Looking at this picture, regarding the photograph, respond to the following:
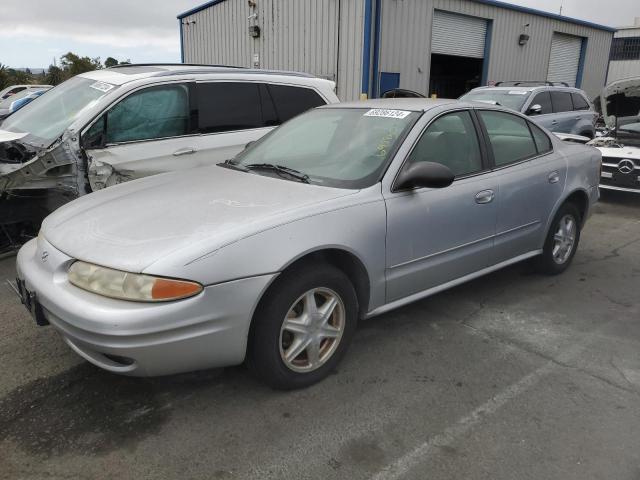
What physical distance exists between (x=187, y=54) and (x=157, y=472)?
1977cm

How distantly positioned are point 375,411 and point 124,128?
346 cm

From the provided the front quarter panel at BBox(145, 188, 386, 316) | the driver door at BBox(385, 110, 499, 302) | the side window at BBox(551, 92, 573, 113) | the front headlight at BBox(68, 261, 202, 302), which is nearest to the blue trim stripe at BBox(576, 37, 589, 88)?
the side window at BBox(551, 92, 573, 113)

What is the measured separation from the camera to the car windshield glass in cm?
969

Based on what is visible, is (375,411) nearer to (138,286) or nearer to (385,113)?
(138,286)

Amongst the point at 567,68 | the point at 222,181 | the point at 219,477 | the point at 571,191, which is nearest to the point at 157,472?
the point at 219,477

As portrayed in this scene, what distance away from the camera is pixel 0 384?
291 centimetres

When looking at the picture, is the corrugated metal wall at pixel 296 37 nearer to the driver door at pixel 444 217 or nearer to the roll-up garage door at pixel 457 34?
the roll-up garage door at pixel 457 34

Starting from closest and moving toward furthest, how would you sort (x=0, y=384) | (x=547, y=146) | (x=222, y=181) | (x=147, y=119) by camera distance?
(x=0, y=384) < (x=222, y=181) < (x=547, y=146) < (x=147, y=119)

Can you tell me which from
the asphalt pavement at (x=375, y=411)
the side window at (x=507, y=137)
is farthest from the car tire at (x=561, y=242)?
the asphalt pavement at (x=375, y=411)

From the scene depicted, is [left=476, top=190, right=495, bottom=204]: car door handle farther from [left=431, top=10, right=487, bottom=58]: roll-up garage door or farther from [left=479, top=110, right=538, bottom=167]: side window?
[left=431, top=10, right=487, bottom=58]: roll-up garage door

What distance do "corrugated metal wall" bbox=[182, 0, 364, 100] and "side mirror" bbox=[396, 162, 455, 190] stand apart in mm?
10442

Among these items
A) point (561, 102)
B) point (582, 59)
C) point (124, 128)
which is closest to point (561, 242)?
point (124, 128)

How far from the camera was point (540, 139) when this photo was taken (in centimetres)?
442

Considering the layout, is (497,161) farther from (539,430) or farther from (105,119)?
(105,119)
